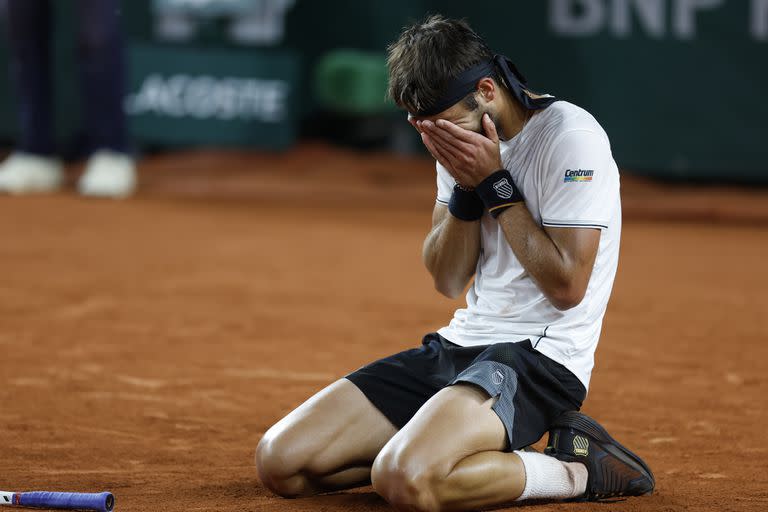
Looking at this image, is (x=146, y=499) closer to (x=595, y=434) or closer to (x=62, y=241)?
(x=595, y=434)

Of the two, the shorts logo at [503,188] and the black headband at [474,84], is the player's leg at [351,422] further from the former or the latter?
the black headband at [474,84]

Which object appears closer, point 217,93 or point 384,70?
point 384,70

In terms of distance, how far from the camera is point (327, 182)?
35.4 feet

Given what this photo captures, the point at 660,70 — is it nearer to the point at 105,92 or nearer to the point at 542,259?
the point at 105,92

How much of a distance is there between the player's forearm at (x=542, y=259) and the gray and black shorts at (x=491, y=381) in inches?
7.2

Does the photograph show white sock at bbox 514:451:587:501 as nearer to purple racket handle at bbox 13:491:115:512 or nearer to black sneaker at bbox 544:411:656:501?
black sneaker at bbox 544:411:656:501

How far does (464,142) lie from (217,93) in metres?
8.03

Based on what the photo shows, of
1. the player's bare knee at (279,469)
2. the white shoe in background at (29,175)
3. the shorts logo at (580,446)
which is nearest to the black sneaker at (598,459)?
the shorts logo at (580,446)

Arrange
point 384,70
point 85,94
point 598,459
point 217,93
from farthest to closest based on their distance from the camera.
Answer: point 217,93 < point 384,70 < point 85,94 < point 598,459

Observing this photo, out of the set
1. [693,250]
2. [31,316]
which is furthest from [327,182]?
[31,316]

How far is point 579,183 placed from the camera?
316cm

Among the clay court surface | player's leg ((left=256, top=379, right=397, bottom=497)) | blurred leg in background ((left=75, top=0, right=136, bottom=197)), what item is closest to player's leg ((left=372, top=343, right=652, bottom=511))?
the clay court surface

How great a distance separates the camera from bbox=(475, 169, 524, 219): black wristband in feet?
10.5

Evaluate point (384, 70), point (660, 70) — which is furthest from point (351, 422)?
point (384, 70)
